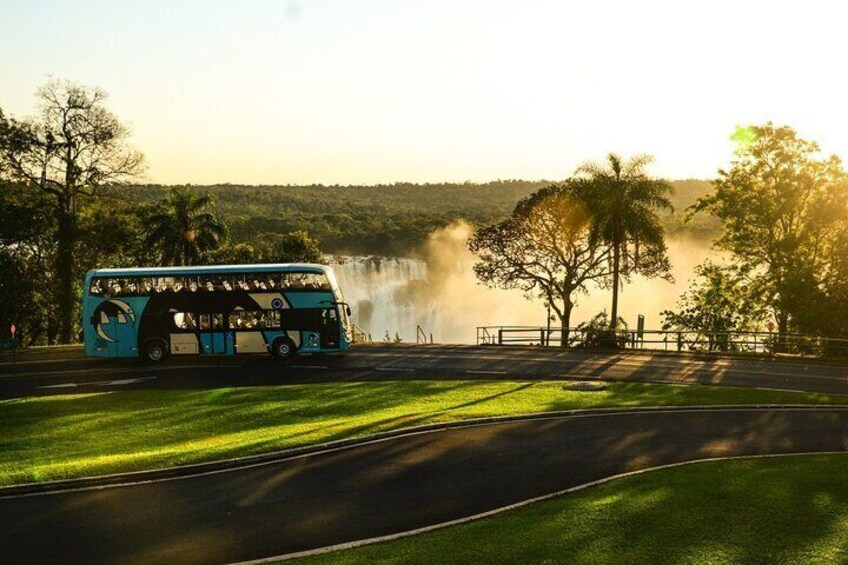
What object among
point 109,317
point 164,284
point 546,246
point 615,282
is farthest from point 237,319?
point 546,246

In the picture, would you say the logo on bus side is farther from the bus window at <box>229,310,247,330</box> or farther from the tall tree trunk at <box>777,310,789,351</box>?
the tall tree trunk at <box>777,310,789,351</box>

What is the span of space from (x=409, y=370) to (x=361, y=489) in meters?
19.1

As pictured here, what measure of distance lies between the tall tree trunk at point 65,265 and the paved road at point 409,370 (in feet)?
34.3

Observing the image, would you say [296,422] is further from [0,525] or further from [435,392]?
[0,525]

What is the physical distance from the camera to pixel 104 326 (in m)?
37.3

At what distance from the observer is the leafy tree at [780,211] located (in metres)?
43.5

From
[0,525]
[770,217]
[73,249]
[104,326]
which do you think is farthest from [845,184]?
[73,249]

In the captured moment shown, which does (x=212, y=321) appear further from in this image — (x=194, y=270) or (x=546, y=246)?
(x=546, y=246)

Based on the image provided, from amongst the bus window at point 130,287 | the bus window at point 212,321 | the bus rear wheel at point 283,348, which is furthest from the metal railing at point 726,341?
the bus window at point 130,287

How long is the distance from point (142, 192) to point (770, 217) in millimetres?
162841

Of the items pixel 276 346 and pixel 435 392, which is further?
pixel 276 346

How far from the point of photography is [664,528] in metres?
13.9

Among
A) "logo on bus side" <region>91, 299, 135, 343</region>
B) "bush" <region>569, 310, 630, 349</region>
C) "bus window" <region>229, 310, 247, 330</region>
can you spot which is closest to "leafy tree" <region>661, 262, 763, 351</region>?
"bush" <region>569, 310, 630, 349</region>

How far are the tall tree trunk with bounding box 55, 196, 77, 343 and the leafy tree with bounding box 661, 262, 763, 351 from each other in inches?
1587
